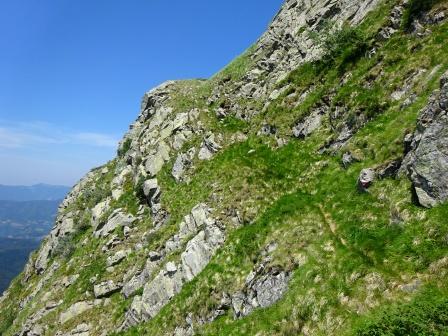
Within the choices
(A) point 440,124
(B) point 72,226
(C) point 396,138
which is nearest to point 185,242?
(C) point 396,138

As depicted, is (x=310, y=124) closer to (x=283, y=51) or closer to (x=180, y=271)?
(x=180, y=271)

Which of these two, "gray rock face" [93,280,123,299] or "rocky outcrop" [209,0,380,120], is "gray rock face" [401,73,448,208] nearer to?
"rocky outcrop" [209,0,380,120]

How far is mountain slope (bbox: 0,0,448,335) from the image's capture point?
68.1ft

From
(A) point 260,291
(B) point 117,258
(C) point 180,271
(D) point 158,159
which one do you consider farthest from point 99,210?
(A) point 260,291

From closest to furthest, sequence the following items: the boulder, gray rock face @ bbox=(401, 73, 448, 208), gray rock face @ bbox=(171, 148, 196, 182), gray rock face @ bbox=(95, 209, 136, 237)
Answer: gray rock face @ bbox=(401, 73, 448, 208), gray rock face @ bbox=(171, 148, 196, 182), gray rock face @ bbox=(95, 209, 136, 237), the boulder

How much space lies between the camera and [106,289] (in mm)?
41406

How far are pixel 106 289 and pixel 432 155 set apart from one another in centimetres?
3474

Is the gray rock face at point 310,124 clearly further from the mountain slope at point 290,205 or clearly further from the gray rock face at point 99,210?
the gray rock face at point 99,210

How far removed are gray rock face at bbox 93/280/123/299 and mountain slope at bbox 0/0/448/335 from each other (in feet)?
0.48

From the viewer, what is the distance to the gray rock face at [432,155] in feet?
68.8

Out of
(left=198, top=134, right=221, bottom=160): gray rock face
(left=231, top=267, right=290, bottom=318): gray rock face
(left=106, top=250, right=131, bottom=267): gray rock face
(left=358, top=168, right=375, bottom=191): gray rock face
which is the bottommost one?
(left=231, top=267, right=290, bottom=318): gray rock face

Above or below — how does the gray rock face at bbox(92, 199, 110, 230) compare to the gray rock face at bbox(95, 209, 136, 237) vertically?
above

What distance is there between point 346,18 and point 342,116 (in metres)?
22.0

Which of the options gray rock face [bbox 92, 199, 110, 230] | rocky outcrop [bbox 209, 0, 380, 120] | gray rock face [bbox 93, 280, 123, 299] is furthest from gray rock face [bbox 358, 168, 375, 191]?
gray rock face [bbox 92, 199, 110, 230]
